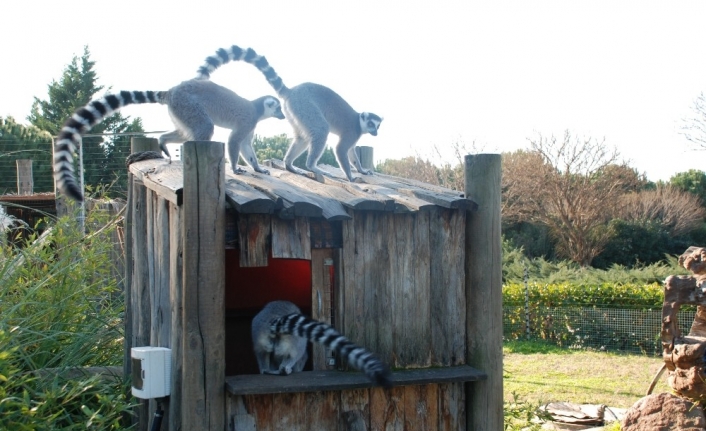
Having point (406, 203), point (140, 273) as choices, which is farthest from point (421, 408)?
point (140, 273)

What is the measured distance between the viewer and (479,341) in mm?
4227

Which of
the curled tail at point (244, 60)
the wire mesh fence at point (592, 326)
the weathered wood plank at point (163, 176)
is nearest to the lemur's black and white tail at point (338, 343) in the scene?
the weathered wood plank at point (163, 176)

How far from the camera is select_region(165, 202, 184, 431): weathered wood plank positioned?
3820mm

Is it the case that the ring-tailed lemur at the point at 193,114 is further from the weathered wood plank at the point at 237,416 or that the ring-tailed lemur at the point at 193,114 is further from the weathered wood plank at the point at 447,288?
the weathered wood plank at the point at 237,416

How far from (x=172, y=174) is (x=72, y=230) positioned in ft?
8.24

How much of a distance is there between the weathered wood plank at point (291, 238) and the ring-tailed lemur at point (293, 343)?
45cm

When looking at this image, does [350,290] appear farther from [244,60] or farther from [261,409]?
[244,60]

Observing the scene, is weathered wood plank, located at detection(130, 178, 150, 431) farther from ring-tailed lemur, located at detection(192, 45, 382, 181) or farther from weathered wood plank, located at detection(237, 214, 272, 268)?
weathered wood plank, located at detection(237, 214, 272, 268)

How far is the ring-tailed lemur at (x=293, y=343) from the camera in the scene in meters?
3.66

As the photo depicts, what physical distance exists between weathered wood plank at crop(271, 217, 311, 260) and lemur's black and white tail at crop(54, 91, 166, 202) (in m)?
1.62

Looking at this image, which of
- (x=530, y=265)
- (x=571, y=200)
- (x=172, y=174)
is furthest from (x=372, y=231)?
(x=571, y=200)

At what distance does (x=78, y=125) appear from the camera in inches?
211

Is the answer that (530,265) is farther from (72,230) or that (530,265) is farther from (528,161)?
(72,230)

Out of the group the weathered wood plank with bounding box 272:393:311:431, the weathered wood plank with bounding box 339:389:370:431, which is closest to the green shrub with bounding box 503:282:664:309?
the weathered wood plank with bounding box 339:389:370:431
